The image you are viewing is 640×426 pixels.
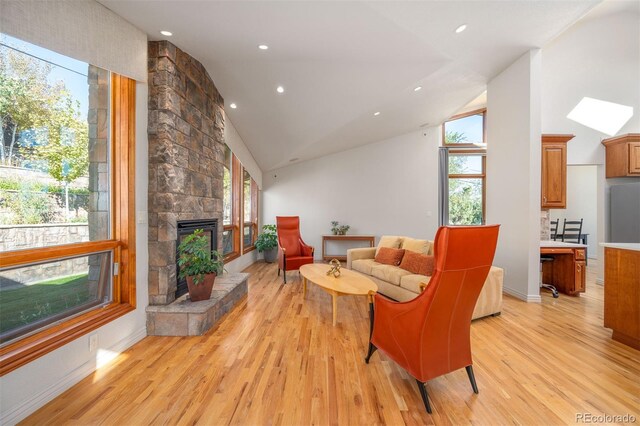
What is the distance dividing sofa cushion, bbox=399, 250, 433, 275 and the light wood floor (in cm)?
87

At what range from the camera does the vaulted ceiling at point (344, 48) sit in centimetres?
224


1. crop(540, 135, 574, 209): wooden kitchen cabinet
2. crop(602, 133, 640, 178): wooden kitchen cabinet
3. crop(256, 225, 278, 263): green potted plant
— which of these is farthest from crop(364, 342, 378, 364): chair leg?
crop(602, 133, 640, 178): wooden kitchen cabinet

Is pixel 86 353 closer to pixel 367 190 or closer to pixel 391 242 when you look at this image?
pixel 391 242

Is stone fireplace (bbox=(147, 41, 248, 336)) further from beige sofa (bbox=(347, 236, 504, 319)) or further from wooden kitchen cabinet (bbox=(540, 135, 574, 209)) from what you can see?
wooden kitchen cabinet (bbox=(540, 135, 574, 209))

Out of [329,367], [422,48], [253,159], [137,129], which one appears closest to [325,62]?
[422,48]

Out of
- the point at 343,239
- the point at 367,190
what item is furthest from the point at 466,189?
the point at 343,239

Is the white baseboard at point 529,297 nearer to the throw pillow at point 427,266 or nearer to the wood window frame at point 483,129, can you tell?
the throw pillow at point 427,266

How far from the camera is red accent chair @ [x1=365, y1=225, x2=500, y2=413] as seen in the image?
1.45 meters

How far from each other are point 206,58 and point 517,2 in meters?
3.27

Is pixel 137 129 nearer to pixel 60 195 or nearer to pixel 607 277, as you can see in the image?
pixel 60 195

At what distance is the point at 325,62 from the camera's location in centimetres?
310

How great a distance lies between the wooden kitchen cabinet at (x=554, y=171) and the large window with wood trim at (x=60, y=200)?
18.5ft

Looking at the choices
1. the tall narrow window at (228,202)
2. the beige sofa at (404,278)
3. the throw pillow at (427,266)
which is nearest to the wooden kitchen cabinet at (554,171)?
the beige sofa at (404,278)
